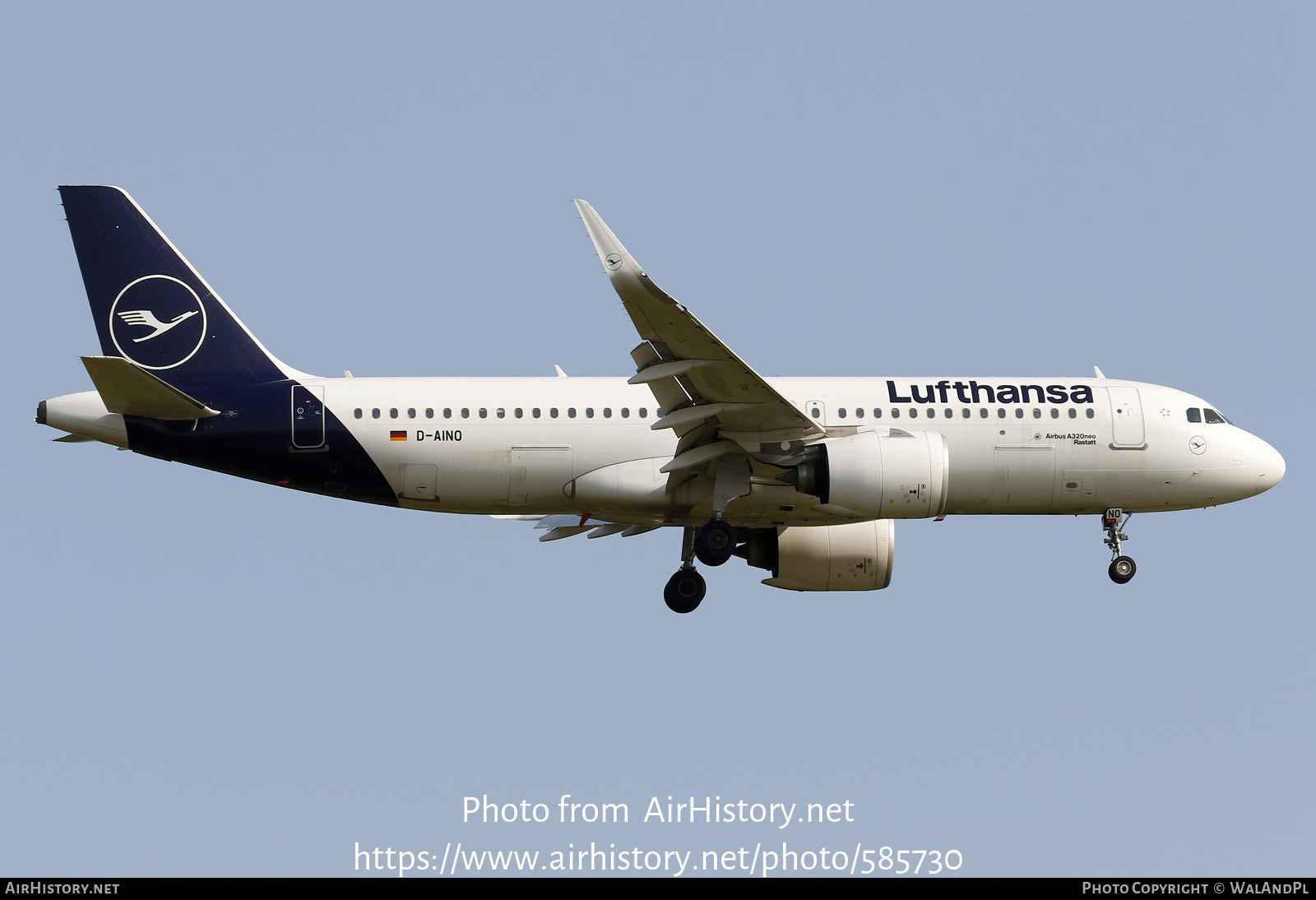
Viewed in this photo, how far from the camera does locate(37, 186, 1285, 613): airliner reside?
91.4 feet

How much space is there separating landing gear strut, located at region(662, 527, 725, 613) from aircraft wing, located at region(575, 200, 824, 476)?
2354 millimetres

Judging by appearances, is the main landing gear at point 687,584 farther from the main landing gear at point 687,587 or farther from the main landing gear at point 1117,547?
the main landing gear at point 1117,547

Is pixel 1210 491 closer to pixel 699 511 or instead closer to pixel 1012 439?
pixel 1012 439

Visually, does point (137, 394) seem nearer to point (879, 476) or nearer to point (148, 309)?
point (148, 309)

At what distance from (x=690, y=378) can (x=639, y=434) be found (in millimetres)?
2679

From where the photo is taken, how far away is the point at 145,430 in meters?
28.3

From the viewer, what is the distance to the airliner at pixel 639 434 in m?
27.8

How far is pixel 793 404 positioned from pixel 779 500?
193 centimetres

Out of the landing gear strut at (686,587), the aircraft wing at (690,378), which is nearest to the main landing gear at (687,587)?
the landing gear strut at (686,587)

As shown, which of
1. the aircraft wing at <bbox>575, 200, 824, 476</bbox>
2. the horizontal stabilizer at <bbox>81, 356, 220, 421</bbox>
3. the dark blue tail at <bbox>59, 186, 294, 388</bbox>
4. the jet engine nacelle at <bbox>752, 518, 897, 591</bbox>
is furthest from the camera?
the jet engine nacelle at <bbox>752, 518, 897, 591</bbox>

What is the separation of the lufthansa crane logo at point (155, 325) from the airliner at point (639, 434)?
4 cm

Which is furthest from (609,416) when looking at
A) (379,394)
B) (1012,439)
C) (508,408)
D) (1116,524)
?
(1116,524)

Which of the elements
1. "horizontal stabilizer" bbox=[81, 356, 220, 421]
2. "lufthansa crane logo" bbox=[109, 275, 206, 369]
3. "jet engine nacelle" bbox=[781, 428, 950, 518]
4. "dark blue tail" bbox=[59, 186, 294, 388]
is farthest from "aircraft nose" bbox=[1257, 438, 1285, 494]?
"lufthansa crane logo" bbox=[109, 275, 206, 369]

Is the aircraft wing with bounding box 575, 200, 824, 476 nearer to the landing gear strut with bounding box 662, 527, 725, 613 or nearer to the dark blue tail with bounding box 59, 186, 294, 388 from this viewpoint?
the landing gear strut with bounding box 662, 527, 725, 613
